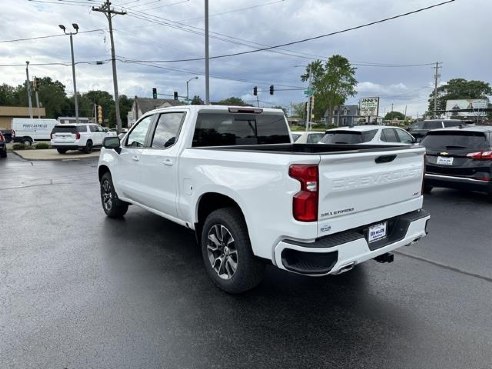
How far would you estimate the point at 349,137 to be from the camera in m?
11.1

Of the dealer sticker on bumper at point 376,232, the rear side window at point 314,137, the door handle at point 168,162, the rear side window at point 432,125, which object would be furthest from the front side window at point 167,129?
the rear side window at point 432,125

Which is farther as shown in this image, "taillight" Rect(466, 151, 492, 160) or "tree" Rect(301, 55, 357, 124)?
"tree" Rect(301, 55, 357, 124)

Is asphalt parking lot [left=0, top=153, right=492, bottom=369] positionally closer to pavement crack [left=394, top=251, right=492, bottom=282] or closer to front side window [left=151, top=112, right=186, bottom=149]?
pavement crack [left=394, top=251, right=492, bottom=282]

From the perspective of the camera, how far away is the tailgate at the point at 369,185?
2992 millimetres

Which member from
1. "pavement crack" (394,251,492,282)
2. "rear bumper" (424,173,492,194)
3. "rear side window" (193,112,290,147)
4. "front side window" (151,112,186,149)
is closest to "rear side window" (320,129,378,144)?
"rear bumper" (424,173,492,194)

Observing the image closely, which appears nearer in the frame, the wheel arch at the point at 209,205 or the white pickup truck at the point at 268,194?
the white pickup truck at the point at 268,194

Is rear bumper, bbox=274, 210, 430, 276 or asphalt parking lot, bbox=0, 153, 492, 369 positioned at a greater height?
rear bumper, bbox=274, 210, 430, 276

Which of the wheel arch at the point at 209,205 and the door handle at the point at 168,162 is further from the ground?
the door handle at the point at 168,162

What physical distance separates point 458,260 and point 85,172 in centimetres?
1291

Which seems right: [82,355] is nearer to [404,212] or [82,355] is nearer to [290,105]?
[404,212]

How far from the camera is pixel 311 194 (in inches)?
115

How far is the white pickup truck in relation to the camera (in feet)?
9.79

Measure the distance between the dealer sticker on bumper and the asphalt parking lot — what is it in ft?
2.26

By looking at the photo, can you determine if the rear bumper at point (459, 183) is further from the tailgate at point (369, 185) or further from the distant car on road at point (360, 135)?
the tailgate at point (369, 185)
